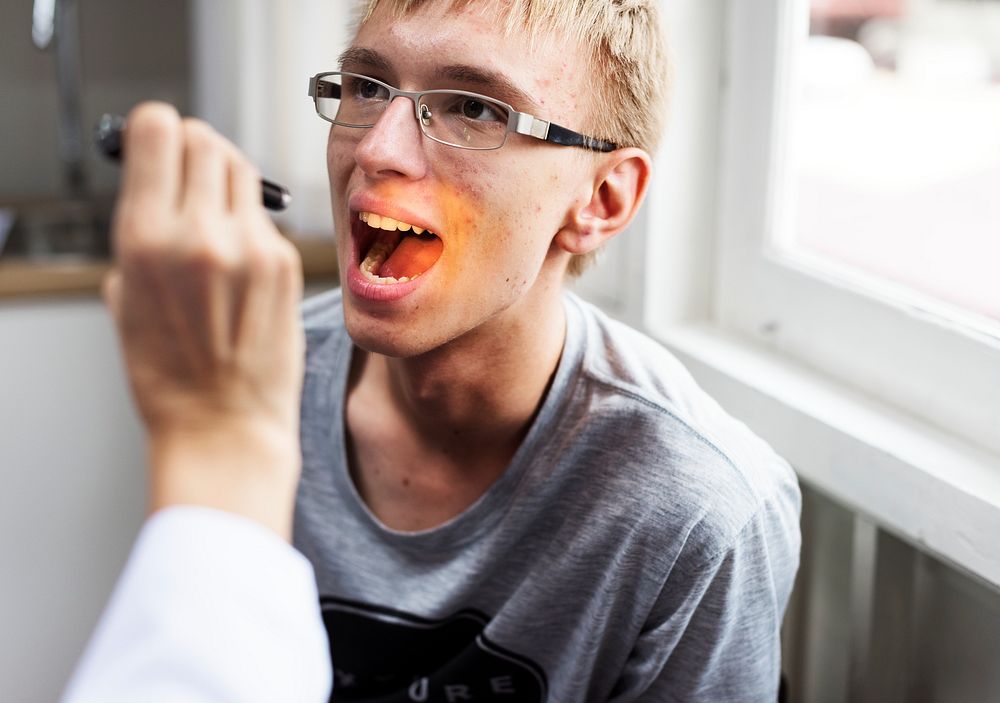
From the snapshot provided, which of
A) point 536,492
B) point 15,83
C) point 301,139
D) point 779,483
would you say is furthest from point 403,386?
point 15,83

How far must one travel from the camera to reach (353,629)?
4.03 feet

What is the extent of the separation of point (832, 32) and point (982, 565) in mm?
682

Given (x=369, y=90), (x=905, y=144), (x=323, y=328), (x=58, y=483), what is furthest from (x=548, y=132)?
(x=58, y=483)

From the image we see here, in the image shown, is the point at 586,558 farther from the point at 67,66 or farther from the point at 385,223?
the point at 67,66

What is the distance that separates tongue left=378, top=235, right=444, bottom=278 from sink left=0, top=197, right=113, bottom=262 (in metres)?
1.29

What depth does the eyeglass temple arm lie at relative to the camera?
1.02m

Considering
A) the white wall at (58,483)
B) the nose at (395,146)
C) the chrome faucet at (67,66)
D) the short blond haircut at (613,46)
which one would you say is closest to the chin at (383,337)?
the nose at (395,146)

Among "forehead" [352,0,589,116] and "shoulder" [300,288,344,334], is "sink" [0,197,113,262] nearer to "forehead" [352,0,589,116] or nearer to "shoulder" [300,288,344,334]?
"shoulder" [300,288,344,334]

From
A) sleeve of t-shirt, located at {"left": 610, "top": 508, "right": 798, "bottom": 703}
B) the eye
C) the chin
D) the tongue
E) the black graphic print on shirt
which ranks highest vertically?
the eye

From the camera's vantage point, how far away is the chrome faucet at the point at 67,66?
90.1 inches

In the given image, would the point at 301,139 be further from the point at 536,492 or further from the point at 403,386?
the point at 536,492

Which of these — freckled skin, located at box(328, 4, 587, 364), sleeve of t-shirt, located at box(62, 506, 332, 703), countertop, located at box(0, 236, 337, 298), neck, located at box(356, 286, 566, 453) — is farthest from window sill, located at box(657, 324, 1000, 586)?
countertop, located at box(0, 236, 337, 298)

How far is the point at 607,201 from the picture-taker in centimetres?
113

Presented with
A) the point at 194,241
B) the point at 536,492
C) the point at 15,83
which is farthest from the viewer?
the point at 15,83
